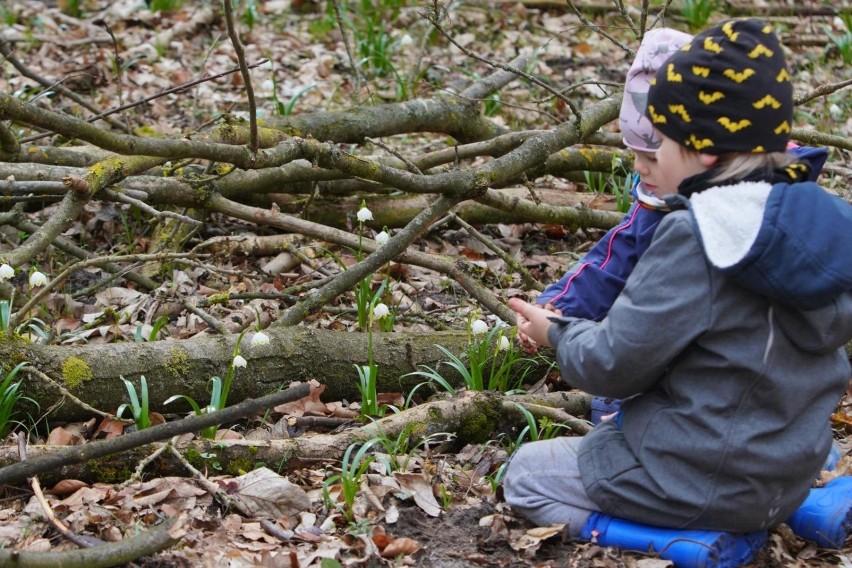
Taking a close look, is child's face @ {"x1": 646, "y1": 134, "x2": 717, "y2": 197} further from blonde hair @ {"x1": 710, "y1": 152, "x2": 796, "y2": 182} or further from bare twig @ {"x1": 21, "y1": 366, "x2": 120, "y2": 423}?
bare twig @ {"x1": 21, "y1": 366, "x2": 120, "y2": 423}

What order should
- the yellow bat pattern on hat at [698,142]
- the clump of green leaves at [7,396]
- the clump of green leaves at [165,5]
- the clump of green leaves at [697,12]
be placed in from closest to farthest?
the yellow bat pattern on hat at [698,142] < the clump of green leaves at [7,396] < the clump of green leaves at [697,12] < the clump of green leaves at [165,5]

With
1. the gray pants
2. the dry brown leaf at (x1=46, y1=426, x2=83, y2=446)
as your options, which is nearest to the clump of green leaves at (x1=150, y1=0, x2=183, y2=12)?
the dry brown leaf at (x1=46, y1=426, x2=83, y2=446)

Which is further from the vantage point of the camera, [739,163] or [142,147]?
[142,147]

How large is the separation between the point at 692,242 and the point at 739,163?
0.24 meters

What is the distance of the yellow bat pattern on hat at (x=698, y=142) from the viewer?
2211mm

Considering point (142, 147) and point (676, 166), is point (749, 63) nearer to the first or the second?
point (676, 166)

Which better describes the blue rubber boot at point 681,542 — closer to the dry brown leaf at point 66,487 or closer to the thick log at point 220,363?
the thick log at point 220,363

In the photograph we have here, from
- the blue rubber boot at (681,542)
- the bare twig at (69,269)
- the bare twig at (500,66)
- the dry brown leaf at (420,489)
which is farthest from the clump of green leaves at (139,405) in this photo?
the bare twig at (500,66)

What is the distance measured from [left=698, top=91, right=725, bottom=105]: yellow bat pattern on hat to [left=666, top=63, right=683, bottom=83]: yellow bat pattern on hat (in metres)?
0.06

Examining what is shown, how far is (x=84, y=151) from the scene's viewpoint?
15.4 feet

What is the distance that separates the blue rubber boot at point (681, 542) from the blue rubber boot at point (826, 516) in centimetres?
18

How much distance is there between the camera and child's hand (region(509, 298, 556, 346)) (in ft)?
8.50

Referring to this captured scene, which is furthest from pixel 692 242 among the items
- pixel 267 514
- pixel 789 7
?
pixel 789 7

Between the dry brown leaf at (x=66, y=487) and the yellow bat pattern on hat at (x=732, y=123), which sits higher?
the yellow bat pattern on hat at (x=732, y=123)
